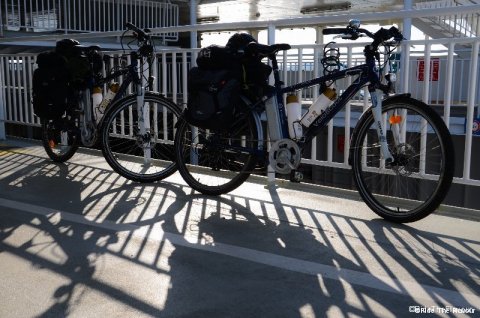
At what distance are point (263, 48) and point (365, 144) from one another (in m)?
0.88

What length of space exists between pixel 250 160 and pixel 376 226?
3.25ft

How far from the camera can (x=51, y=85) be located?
479cm

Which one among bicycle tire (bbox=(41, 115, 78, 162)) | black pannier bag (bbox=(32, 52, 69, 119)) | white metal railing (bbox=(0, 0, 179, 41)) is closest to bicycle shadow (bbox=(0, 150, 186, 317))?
bicycle tire (bbox=(41, 115, 78, 162))

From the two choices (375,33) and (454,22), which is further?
(454,22)

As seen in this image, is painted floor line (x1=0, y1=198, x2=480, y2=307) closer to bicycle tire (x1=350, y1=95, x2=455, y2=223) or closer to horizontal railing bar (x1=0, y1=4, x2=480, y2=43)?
bicycle tire (x1=350, y1=95, x2=455, y2=223)

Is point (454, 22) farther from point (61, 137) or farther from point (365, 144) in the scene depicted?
point (365, 144)

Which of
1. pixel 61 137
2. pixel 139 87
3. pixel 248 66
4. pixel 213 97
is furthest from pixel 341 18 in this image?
pixel 61 137

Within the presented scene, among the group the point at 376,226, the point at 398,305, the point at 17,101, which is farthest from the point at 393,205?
the point at 17,101

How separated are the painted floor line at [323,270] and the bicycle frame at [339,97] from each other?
100 centimetres

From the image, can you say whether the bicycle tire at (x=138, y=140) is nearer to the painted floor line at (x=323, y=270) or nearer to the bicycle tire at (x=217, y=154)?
the bicycle tire at (x=217, y=154)

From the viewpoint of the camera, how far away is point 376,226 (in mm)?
3211

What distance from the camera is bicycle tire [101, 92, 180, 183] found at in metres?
4.42

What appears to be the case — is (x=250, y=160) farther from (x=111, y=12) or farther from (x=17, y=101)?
(x=111, y=12)

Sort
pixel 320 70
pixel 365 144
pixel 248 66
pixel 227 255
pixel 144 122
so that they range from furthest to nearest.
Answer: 1. pixel 320 70
2. pixel 144 122
3. pixel 248 66
4. pixel 365 144
5. pixel 227 255
